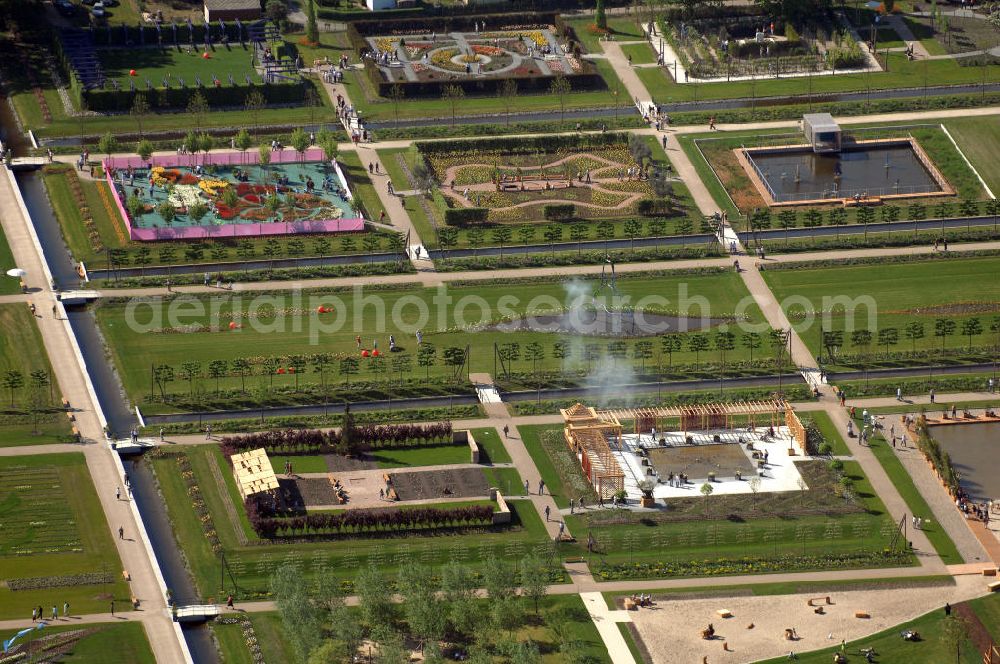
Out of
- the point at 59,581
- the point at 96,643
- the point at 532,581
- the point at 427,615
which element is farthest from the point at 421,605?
the point at 59,581

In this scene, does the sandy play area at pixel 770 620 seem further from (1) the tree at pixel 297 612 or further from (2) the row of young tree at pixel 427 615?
(1) the tree at pixel 297 612

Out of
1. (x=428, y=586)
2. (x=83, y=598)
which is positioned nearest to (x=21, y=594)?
(x=83, y=598)

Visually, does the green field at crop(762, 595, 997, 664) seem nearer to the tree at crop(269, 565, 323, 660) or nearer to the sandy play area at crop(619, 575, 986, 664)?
the sandy play area at crop(619, 575, 986, 664)

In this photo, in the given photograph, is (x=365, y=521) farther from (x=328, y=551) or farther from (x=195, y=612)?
(x=195, y=612)

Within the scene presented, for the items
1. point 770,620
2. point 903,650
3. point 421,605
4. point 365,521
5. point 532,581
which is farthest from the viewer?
point 365,521

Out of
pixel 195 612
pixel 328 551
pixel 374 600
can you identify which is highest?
pixel 328 551

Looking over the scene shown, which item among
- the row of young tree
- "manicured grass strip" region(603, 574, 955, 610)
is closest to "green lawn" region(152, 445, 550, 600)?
the row of young tree

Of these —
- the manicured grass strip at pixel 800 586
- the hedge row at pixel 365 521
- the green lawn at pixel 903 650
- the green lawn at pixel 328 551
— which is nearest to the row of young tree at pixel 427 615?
the green lawn at pixel 328 551
